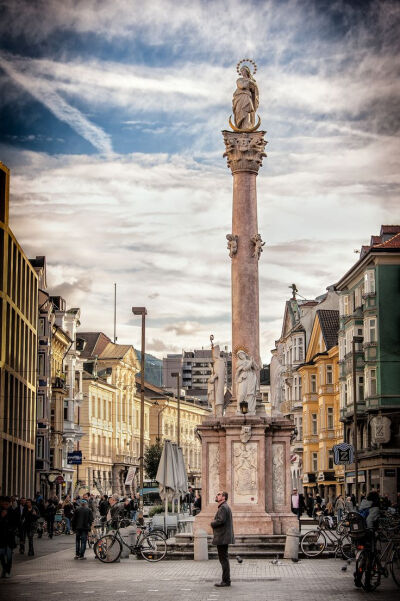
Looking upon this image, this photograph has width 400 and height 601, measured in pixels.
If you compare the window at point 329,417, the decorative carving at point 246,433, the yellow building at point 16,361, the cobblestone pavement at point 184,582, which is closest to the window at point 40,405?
the yellow building at point 16,361

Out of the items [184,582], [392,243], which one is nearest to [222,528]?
[184,582]

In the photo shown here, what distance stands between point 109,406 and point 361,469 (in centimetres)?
5774

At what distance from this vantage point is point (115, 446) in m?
124

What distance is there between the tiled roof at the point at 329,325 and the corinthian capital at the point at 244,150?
54195 mm

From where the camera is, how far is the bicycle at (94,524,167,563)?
29062 mm

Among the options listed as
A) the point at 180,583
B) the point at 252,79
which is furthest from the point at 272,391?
the point at 180,583

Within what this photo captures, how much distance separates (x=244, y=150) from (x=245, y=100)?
6.07 ft

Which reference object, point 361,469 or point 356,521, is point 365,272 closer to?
point 361,469

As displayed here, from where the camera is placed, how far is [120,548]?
95.5 feet

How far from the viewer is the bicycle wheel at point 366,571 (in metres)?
20.8

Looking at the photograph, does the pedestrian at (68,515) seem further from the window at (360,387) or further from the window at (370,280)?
the window at (370,280)

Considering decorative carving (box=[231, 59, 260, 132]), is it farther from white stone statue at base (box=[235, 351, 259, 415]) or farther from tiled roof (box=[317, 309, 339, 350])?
tiled roof (box=[317, 309, 339, 350])

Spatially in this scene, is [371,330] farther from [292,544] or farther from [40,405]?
[292,544]

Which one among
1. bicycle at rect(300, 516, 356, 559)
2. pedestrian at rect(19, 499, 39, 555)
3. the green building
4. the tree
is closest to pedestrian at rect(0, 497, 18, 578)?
bicycle at rect(300, 516, 356, 559)
